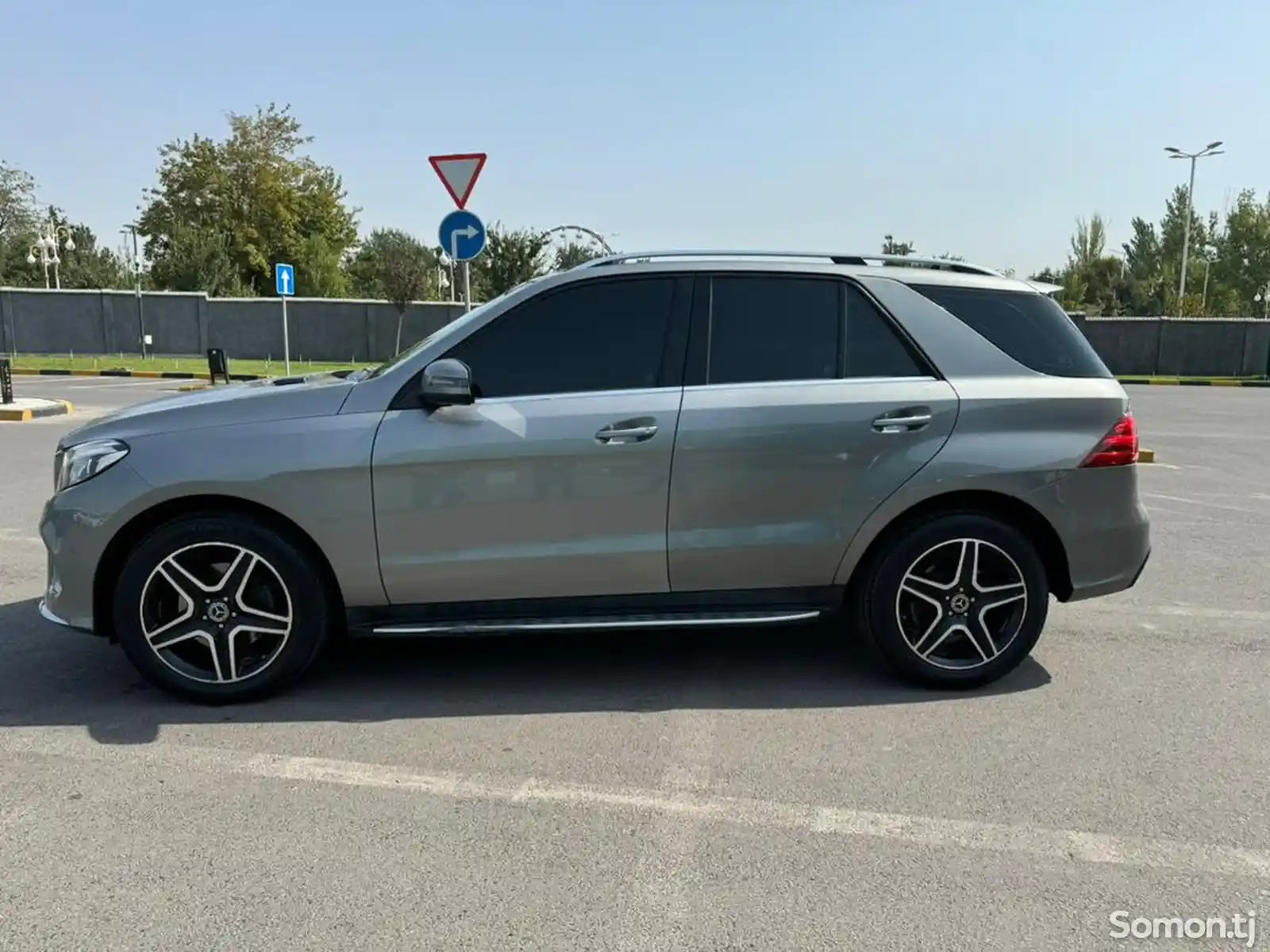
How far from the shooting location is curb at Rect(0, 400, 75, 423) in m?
13.3

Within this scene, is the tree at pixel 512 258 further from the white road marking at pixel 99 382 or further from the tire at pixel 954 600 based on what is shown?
the tire at pixel 954 600

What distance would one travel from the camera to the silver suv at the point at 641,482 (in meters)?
3.59

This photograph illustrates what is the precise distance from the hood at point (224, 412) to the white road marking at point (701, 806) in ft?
3.94

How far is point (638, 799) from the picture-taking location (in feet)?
9.95

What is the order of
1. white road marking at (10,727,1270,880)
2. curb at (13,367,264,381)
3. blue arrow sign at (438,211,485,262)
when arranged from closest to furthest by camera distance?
1. white road marking at (10,727,1270,880)
2. blue arrow sign at (438,211,485,262)
3. curb at (13,367,264,381)

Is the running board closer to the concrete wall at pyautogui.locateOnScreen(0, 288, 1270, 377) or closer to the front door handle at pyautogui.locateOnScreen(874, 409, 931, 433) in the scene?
the front door handle at pyautogui.locateOnScreen(874, 409, 931, 433)

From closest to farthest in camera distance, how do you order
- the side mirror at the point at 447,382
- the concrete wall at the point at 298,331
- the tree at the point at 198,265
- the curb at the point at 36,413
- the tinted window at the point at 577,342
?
the side mirror at the point at 447,382 < the tinted window at the point at 577,342 < the curb at the point at 36,413 < the concrete wall at the point at 298,331 < the tree at the point at 198,265

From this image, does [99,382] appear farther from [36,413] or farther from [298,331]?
[298,331]

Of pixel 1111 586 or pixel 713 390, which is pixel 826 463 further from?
pixel 1111 586

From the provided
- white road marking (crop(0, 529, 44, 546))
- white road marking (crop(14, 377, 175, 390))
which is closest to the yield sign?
white road marking (crop(0, 529, 44, 546))

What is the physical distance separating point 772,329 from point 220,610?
101 inches

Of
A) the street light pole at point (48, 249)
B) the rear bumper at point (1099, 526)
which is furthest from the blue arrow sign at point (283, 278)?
the street light pole at point (48, 249)

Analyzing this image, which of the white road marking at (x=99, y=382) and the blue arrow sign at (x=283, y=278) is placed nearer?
the blue arrow sign at (x=283, y=278)

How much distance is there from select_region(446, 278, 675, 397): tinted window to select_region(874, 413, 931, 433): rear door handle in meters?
0.95
